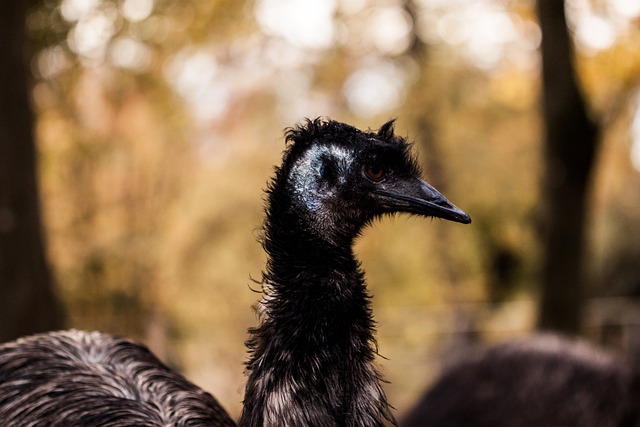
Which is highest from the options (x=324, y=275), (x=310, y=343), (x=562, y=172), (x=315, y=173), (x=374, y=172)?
(x=562, y=172)

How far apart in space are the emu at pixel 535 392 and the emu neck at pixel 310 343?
291 centimetres

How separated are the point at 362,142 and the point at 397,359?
12.1 m

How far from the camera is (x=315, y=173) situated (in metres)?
3.13

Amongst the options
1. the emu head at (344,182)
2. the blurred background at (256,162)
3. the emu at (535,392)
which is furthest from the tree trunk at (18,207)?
the emu head at (344,182)

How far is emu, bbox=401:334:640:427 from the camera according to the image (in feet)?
19.1

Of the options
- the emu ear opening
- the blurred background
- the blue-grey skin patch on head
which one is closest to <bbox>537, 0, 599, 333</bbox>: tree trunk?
the blurred background

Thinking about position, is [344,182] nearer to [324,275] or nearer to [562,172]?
[324,275]

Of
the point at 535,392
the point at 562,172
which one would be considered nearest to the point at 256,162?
the point at 562,172

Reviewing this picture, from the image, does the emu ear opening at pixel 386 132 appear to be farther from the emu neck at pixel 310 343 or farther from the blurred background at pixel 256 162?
the blurred background at pixel 256 162

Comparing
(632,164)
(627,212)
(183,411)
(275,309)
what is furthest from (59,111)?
(627,212)

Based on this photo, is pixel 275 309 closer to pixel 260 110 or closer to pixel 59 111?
pixel 59 111

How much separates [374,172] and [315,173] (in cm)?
21

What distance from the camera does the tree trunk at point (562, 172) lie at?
8617mm

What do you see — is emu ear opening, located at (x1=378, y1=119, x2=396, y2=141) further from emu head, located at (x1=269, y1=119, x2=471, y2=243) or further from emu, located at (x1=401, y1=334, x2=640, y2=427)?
emu, located at (x1=401, y1=334, x2=640, y2=427)
